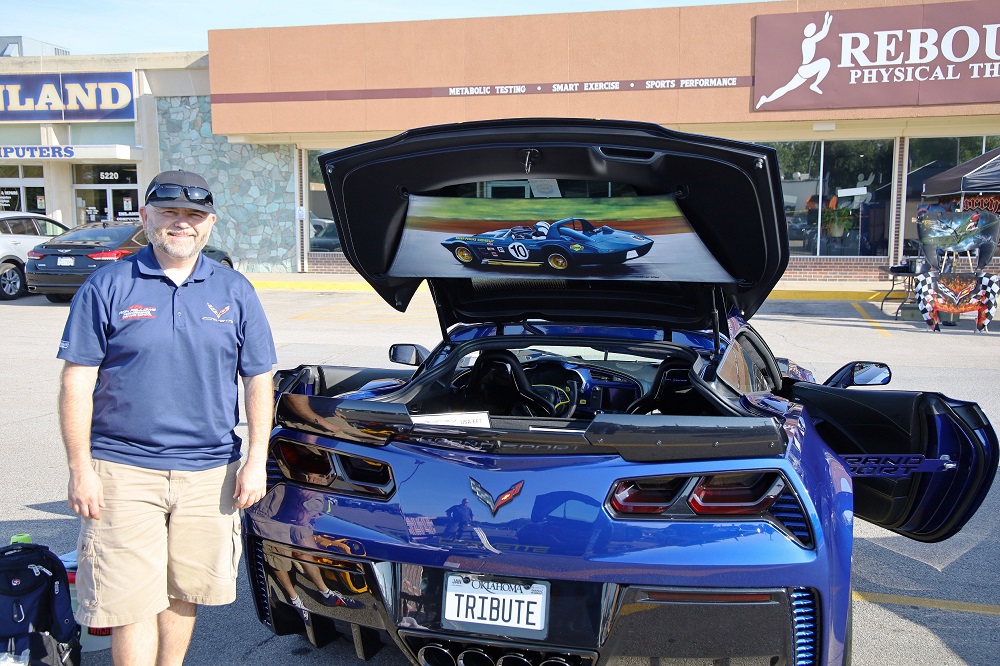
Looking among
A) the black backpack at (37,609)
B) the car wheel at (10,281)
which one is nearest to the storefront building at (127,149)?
the car wheel at (10,281)

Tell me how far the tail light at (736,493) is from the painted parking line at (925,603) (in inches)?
64.5

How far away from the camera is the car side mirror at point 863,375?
12.9 feet

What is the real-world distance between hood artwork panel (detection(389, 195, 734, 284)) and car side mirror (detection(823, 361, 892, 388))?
1057 mm

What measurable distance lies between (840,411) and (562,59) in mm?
16454

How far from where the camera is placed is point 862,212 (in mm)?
19422

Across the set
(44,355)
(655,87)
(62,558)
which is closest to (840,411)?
(62,558)

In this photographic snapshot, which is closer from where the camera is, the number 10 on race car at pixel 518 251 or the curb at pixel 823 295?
the number 10 on race car at pixel 518 251

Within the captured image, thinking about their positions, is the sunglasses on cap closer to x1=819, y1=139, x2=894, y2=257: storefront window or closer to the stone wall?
x1=819, y1=139, x2=894, y2=257: storefront window

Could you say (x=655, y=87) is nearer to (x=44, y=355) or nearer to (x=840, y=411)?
(x=44, y=355)

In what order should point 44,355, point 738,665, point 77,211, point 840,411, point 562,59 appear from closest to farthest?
point 738,665 < point 840,411 < point 44,355 < point 562,59 < point 77,211

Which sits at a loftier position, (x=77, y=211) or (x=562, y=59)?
(x=562, y=59)

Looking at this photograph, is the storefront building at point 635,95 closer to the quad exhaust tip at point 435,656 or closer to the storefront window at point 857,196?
the storefront window at point 857,196

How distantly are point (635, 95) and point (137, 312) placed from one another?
683 inches

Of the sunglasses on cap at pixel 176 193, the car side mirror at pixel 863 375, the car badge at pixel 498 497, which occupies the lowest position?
the car badge at pixel 498 497
